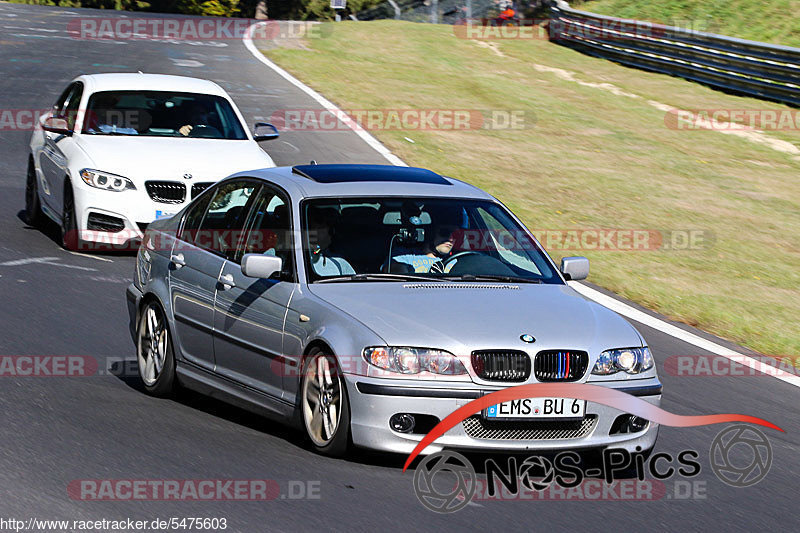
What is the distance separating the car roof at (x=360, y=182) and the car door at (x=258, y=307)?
15cm

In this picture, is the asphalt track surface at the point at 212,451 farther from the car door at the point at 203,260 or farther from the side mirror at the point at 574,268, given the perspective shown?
the side mirror at the point at 574,268

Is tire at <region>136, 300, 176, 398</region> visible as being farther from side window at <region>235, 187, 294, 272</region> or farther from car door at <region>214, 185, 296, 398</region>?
side window at <region>235, 187, 294, 272</region>

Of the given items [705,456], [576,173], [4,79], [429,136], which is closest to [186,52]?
[4,79]

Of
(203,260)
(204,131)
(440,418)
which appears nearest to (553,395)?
(440,418)

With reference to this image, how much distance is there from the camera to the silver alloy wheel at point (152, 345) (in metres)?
8.19

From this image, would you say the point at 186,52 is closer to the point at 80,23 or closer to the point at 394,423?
the point at 80,23

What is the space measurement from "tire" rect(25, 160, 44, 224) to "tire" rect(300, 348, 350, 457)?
320 inches

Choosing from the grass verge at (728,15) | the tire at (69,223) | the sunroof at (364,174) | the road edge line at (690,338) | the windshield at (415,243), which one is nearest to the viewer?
the windshield at (415,243)

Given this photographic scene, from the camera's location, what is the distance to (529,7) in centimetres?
4794

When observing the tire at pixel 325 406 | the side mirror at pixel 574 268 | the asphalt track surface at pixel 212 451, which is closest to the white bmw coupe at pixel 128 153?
the asphalt track surface at pixel 212 451

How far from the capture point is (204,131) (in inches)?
547

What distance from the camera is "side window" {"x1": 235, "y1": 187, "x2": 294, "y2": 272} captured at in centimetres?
747

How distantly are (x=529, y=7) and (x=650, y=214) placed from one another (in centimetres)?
3191

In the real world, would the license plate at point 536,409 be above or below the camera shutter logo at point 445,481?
above
